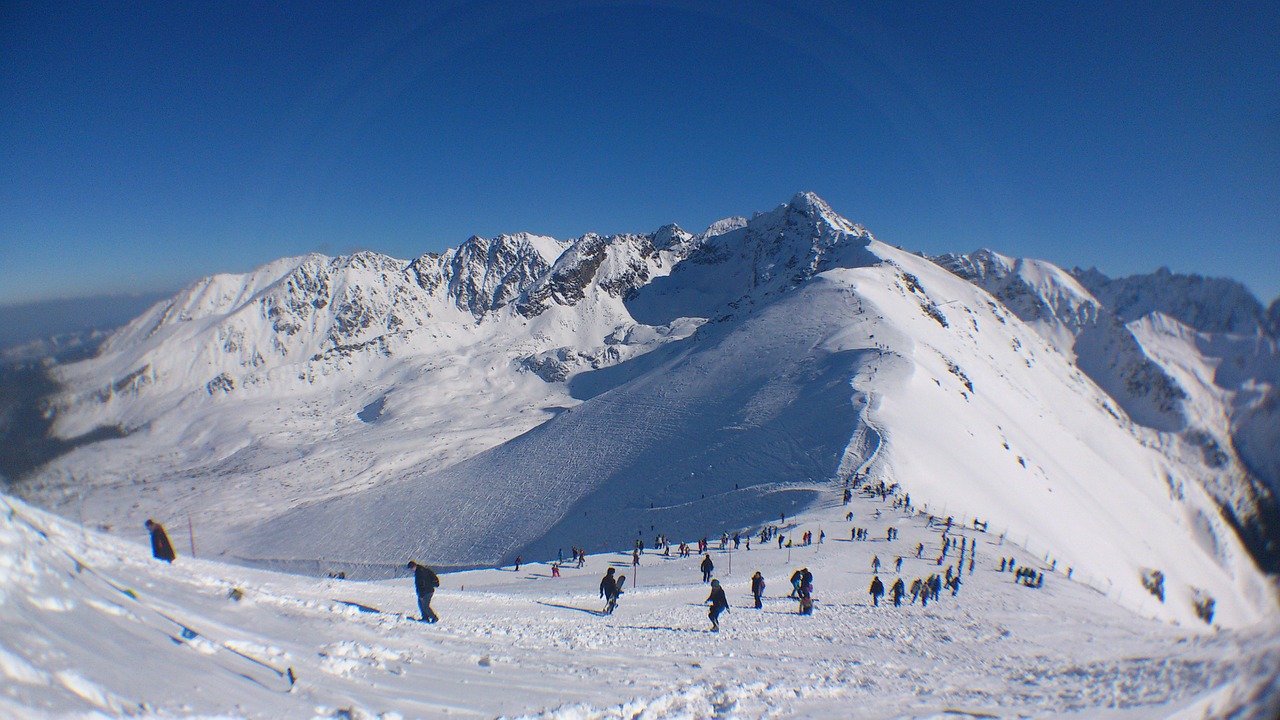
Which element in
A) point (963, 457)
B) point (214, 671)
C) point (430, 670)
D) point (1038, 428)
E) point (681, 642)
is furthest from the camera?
point (1038, 428)

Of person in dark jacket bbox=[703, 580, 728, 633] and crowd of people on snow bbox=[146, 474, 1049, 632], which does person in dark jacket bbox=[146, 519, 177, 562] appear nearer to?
crowd of people on snow bbox=[146, 474, 1049, 632]

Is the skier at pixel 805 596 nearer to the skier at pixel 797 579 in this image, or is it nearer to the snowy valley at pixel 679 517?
the skier at pixel 797 579

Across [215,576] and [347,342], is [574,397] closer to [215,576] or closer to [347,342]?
[347,342]

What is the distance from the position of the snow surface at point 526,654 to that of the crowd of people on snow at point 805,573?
1.39 feet

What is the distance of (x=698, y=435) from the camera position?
178 ft

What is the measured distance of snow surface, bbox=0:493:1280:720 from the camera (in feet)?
16.4

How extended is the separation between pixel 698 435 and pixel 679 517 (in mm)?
17113

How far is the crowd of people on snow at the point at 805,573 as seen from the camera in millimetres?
10070

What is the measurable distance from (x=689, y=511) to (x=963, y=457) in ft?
71.6

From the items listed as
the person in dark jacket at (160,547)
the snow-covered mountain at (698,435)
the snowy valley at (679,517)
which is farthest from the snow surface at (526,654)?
the snow-covered mountain at (698,435)

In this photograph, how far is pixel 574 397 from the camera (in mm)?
135375

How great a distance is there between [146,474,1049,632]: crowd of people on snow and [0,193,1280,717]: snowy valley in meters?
0.50

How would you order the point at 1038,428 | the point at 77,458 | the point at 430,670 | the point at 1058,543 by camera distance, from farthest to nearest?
the point at 77,458 → the point at 1038,428 → the point at 1058,543 → the point at 430,670

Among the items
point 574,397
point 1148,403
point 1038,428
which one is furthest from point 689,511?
point 1148,403
